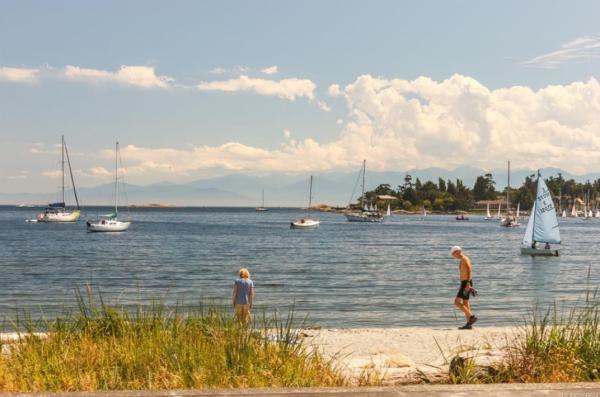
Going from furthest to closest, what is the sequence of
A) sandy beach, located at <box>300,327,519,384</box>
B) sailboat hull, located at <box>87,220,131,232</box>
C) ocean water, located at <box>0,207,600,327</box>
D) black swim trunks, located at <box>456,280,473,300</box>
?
sailboat hull, located at <box>87,220,131,232</box> → ocean water, located at <box>0,207,600,327</box> → black swim trunks, located at <box>456,280,473,300</box> → sandy beach, located at <box>300,327,519,384</box>

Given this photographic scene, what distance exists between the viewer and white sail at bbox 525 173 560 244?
44594mm

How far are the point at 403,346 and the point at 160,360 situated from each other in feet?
25.9

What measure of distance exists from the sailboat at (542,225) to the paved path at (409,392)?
38.9 meters

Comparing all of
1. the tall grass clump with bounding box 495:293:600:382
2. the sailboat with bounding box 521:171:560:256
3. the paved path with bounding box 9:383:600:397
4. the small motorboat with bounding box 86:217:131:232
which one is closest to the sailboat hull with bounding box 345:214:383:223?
the small motorboat with bounding box 86:217:131:232

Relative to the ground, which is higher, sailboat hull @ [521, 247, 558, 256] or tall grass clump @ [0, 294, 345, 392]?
tall grass clump @ [0, 294, 345, 392]

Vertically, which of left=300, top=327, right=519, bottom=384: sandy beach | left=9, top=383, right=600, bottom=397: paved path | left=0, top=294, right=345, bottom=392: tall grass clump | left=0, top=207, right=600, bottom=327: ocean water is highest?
left=9, top=383, right=600, bottom=397: paved path

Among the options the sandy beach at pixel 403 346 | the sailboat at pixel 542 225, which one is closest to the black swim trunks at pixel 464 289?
the sandy beach at pixel 403 346

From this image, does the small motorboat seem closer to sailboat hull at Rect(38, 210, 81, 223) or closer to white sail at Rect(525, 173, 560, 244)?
sailboat hull at Rect(38, 210, 81, 223)

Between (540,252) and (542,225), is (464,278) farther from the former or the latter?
(540,252)

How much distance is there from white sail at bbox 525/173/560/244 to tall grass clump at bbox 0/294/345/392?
128 ft

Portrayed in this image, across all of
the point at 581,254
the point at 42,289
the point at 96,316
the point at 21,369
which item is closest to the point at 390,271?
the point at 42,289

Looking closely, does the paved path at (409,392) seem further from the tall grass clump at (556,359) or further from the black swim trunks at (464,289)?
the black swim trunks at (464,289)

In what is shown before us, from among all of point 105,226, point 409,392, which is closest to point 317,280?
point 409,392

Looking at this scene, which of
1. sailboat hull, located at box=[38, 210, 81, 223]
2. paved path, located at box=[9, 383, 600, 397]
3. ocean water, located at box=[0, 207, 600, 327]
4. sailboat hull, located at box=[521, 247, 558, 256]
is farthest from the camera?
sailboat hull, located at box=[38, 210, 81, 223]
